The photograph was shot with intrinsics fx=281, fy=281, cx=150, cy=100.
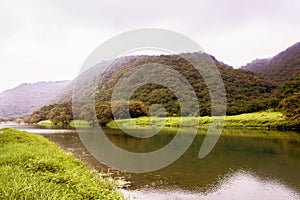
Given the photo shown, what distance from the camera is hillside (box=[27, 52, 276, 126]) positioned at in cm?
6407

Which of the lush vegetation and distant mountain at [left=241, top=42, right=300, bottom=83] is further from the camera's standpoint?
distant mountain at [left=241, top=42, right=300, bottom=83]

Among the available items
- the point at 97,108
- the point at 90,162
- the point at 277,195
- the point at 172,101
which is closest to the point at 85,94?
the point at 97,108

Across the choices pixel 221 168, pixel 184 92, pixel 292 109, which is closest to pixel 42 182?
pixel 221 168

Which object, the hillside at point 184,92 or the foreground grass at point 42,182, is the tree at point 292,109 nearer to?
the hillside at point 184,92

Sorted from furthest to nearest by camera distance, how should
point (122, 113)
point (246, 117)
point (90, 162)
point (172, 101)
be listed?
1. point (172, 101)
2. point (122, 113)
3. point (246, 117)
4. point (90, 162)

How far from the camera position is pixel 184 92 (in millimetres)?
73562

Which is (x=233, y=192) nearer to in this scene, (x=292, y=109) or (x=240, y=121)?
(x=292, y=109)

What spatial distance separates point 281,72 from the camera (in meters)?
105

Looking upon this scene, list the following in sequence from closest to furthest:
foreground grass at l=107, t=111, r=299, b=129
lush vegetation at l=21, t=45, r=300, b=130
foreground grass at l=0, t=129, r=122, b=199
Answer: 1. foreground grass at l=0, t=129, r=122, b=199
2. foreground grass at l=107, t=111, r=299, b=129
3. lush vegetation at l=21, t=45, r=300, b=130

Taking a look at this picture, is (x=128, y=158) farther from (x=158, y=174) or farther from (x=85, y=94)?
(x=85, y=94)

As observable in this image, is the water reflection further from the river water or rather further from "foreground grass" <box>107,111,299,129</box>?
"foreground grass" <box>107,111,299,129</box>

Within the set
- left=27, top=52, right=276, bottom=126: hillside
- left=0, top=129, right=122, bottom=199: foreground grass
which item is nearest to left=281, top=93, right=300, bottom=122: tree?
→ left=27, top=52, right=276, bottom=126: hillside

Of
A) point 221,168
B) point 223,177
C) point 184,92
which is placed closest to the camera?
point 223,177

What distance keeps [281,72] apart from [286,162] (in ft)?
321
